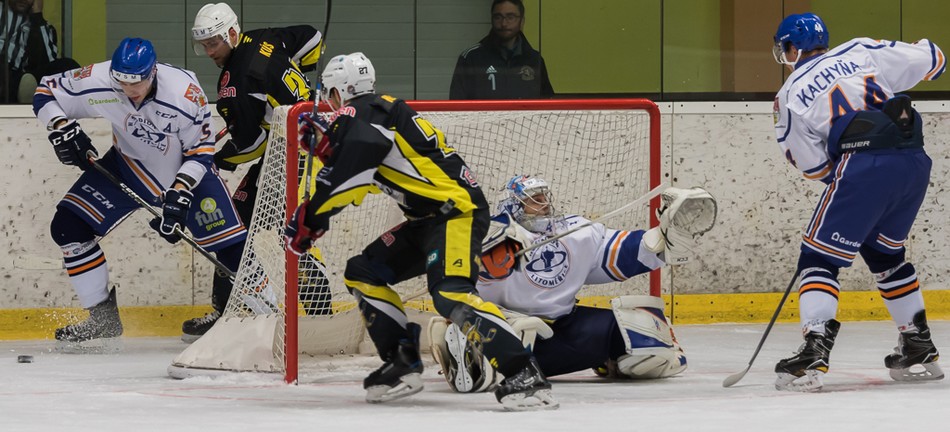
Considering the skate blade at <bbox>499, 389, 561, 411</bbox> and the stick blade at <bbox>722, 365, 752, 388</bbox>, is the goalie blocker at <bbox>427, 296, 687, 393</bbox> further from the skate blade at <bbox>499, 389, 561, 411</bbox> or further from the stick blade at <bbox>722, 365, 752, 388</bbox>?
the skate blade at <bbox>499, 389, 561, 411</bbox>

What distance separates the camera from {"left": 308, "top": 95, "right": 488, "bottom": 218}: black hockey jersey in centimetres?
405

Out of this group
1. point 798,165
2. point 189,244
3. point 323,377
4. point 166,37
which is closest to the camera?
point 798,165

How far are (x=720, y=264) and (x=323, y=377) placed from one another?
232 cm

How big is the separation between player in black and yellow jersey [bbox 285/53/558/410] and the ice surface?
0.13 metres

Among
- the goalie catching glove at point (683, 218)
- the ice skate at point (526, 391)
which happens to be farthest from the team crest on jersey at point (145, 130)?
the ice skate at point (526, 391)

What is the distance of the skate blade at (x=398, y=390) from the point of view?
14.1 ft

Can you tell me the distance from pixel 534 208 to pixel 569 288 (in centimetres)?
27

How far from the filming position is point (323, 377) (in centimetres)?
493

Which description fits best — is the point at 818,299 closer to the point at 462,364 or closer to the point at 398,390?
the point at 462,364

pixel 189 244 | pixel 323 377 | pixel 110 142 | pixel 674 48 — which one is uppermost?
pixel 674 48

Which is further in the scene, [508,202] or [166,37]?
[166,37]

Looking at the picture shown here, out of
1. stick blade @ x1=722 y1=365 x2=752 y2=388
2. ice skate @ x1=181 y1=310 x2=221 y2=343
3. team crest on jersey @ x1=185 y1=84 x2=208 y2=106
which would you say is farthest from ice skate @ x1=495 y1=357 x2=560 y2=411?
ice skate @ x1=181 y1=310 x2=221 y2=343

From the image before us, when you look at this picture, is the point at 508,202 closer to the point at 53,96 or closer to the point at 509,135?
the point at 509,135

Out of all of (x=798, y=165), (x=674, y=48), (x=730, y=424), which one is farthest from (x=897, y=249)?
(x=674, y=48)
